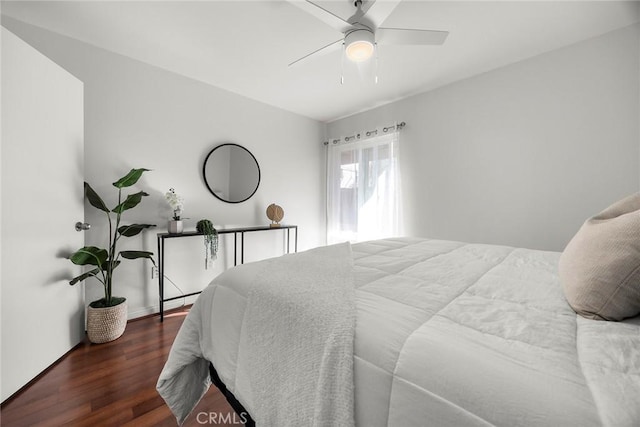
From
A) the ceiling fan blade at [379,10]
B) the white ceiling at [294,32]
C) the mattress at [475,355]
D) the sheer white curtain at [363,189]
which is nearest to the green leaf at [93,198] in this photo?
the white ceiling at [294,32]

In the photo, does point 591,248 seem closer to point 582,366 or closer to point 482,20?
point 582,366

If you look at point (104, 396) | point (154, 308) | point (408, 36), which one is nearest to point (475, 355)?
point (408, 36)

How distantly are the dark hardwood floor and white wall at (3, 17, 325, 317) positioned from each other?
0.69 m

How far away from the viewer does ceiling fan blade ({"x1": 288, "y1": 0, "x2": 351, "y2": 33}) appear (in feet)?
4.43

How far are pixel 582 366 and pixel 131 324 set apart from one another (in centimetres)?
297

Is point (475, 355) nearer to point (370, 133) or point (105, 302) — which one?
point (105, 302)

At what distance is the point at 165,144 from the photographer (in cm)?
262

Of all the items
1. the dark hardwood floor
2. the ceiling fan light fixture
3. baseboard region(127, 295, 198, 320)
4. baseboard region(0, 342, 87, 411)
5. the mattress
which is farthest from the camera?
baseboard region(127, 295, 198, 320)

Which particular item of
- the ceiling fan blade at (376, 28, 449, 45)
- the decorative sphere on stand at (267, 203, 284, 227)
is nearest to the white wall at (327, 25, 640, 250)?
the ceiling fan blade at (376, 28, 449, 45)

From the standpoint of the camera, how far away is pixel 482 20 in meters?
1.87

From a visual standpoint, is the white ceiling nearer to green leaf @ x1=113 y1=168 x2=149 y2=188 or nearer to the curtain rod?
the curtain rod

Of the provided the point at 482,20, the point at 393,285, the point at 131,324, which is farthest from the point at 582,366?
the point at 131,324

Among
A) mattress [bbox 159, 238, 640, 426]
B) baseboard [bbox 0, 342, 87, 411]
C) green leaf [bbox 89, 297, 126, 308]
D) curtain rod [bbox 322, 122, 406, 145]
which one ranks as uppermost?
curtain rod [bbox 322, 122, 406, 145]

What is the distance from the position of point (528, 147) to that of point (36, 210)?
381 centimetres
